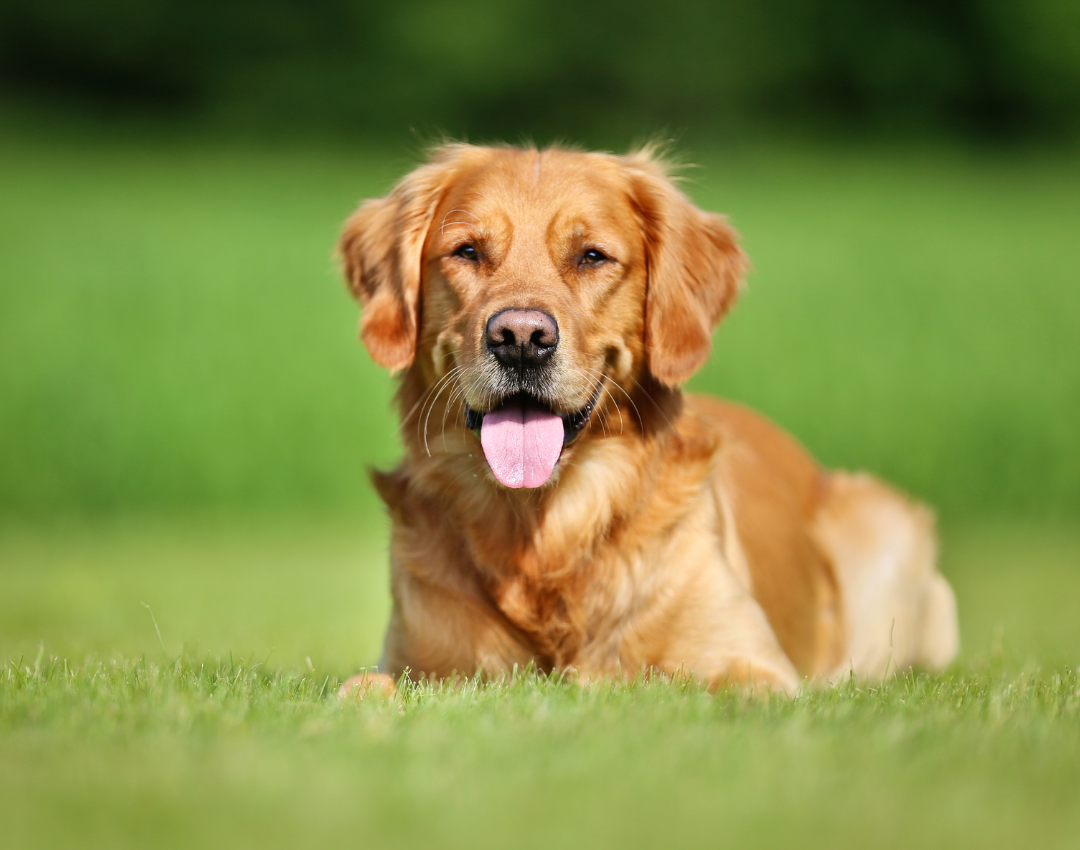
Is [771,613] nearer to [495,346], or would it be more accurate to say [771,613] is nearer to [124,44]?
[495,346]

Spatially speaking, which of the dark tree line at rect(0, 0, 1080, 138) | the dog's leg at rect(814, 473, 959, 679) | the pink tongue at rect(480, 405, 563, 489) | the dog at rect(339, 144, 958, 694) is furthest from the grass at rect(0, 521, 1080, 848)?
the dark tree line at rect(0, 0, 1080, 138)

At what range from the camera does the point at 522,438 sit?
3732mm

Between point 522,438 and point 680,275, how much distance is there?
0.84 meters

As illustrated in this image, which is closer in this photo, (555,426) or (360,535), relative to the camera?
(555,426)

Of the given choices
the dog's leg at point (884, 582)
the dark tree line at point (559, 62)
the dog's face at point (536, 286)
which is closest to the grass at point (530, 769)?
the dog's face at point (536, 286)

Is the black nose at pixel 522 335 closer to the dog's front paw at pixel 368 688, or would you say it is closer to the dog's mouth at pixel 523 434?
the dog's mouth at pixel 523 434

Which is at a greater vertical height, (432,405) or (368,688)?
(432,405)

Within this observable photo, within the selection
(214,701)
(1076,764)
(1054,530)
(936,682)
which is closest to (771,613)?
(936,682)

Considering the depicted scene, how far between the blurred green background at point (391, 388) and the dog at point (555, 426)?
1.80 ft

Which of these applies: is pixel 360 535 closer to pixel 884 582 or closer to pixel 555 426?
pixel 884 582

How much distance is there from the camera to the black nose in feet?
11.6

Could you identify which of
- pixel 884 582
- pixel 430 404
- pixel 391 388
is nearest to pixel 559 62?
pixel 391 388

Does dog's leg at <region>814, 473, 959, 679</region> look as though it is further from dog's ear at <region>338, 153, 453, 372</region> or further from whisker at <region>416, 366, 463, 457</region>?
dog's ear at <region>338, 153, 453, 372</region>

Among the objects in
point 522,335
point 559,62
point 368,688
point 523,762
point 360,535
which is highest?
point 559,62
